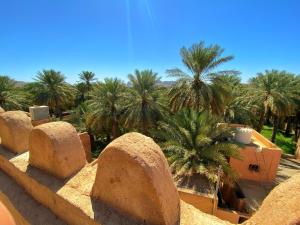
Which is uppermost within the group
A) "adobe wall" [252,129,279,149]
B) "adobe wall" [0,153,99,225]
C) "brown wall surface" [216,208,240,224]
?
"adobe wall" [252,129,279,149]

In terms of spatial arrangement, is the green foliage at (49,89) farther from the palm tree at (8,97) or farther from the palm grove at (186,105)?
the palm tree at (8,97)

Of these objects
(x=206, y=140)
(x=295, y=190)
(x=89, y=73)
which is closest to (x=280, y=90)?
(x=206, y=140)

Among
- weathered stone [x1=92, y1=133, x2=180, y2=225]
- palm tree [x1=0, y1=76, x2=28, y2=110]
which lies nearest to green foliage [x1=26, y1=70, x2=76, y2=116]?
palm tree [x1=0, y1=76, x2=28, y2=110]

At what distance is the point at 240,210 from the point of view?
905 cm

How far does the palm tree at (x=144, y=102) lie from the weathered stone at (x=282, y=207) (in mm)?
10754

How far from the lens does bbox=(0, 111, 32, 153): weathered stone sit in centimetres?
508

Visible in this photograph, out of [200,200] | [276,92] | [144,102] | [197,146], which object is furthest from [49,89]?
[276,92]

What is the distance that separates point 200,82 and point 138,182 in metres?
10.5

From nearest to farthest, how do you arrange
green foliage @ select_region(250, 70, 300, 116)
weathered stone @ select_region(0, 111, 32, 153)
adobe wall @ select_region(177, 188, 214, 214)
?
1. weathered stone @ select_region(0, 111, 32, 153)
2. adobe wall @ select_region(177, 188, 214, 214)
3. green foliage @ select_region(250, 70, 300, 116)

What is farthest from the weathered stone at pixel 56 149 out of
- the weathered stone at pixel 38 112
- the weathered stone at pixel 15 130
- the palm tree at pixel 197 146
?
the weathered stone at pixel 38 112

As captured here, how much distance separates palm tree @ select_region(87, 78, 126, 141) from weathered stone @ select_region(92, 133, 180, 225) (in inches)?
465

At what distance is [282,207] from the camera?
2445 millimetres

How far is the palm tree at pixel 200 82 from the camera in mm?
12102

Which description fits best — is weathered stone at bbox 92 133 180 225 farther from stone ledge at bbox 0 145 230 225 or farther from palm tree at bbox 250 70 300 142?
palm tree at bbox 250 70 300 142
